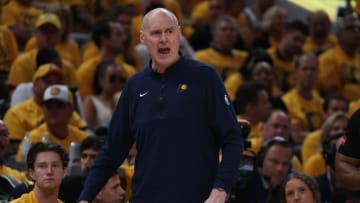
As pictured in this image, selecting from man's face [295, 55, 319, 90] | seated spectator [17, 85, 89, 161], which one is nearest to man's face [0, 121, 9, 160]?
seated spectator [17, 85, 89, 161]

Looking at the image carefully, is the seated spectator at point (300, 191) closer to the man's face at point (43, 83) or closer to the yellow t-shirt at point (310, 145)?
the yellow t-shirt at point (310, 145)

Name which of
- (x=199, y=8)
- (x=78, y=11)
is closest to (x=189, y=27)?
(x=199, y=8)

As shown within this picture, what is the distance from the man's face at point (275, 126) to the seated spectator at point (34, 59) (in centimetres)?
233

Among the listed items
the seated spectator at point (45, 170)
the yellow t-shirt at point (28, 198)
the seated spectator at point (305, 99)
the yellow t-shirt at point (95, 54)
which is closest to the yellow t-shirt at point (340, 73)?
the seated spectator at point (305, 99)

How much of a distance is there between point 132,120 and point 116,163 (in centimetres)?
29

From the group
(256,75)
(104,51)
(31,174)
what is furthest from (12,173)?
(256,75)

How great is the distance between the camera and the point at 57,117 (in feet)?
32.2

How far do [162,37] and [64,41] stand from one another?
22.6 ft

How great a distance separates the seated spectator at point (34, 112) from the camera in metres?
10.2

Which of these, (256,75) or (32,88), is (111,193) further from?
(256,75)

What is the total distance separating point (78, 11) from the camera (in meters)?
13.9

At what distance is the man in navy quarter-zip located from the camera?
5766mm

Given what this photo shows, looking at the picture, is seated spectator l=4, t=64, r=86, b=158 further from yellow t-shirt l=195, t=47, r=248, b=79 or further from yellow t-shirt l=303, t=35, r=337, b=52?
yellow t-shirt l=303, t=35, r=337, b=52

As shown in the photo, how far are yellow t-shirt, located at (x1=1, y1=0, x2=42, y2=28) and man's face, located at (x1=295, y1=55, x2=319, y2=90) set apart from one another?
10.4 ft
